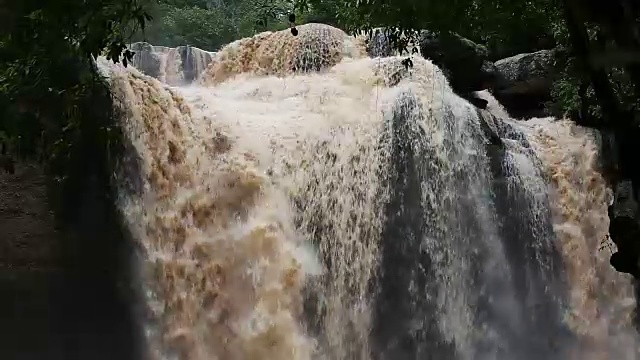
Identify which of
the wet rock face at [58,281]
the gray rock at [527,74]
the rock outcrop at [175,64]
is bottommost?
the wet rock face at [58,281]

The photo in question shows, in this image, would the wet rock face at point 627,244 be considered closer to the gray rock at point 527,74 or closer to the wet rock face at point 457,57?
the wet rock face at point 457,57

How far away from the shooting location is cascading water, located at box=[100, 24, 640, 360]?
26.3 ft

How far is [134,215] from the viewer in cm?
771

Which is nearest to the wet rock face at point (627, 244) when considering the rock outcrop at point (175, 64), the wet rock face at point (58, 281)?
the wet rock face at point (58, 281)

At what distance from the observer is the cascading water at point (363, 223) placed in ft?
26.3

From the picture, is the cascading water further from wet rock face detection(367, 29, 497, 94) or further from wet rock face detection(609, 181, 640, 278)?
wet rock face detection(609, 181, 640, 278)

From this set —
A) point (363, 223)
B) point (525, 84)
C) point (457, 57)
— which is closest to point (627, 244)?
point (363, 223)

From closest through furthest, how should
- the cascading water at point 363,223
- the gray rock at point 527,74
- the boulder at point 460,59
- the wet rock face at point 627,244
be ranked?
the wet rock face at point 627,244 → the cascading water at point 363,223 → the boulder at point 460,59 → the gray rock at point 527,74

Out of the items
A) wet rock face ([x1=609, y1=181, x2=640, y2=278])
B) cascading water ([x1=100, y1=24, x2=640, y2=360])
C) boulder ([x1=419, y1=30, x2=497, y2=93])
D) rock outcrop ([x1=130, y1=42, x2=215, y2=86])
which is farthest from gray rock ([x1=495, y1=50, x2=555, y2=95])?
wet rock face ([x1=609, y1=181, x2=640, y2=278])

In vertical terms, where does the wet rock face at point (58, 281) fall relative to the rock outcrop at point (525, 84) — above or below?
below

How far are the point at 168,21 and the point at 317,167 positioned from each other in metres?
12.7

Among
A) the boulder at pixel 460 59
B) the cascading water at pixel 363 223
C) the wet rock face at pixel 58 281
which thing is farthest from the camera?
the boulder at pixel 460 59

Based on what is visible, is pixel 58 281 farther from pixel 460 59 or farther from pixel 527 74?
pixel 527 74

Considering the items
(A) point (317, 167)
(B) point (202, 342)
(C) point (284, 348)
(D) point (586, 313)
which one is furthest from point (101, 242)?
(D) point (586, 313)
